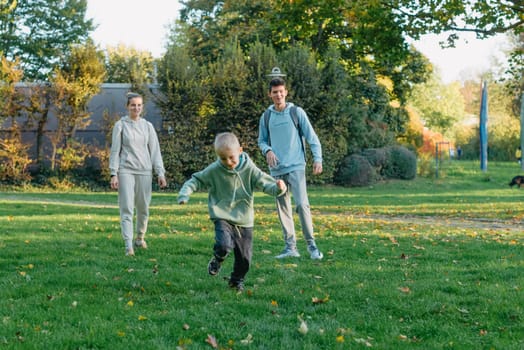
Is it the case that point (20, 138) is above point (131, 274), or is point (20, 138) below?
above

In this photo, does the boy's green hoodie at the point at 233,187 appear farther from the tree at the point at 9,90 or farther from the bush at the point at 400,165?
the bush at the point at 400,165

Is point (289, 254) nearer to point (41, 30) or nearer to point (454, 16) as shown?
point (454, 16)

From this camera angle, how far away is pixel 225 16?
116 ft

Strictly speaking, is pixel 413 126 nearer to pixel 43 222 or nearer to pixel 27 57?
pixel 27 57

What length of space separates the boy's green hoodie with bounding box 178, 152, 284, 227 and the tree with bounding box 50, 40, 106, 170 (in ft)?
60.8

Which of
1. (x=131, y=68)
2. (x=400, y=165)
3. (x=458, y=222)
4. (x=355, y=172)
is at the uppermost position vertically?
(x=131, y=68)

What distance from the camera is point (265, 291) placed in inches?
243

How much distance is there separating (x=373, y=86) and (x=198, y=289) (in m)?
25.4

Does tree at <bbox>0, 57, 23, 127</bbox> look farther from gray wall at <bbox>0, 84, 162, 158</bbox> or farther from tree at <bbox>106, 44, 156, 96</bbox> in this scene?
tree at <bbox>106, 44, 156, 96</bbox>

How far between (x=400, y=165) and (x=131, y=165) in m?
22.4

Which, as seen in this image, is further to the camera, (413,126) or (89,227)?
(413,126)

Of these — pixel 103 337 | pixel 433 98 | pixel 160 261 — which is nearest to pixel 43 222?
pixel 160 261

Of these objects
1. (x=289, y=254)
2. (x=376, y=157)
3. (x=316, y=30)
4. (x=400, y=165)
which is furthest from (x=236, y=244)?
(x=400, y=165)

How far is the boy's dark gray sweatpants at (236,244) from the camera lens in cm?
617
